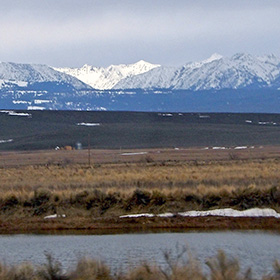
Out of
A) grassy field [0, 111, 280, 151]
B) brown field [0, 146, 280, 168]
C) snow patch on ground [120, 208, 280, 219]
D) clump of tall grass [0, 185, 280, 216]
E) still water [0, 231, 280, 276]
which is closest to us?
still water [0, 231, 280, 276]

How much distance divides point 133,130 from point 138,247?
75.4 metres

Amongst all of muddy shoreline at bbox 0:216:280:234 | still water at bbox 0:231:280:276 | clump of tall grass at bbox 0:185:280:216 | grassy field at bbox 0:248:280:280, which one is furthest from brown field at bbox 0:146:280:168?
grassy field at bbox 0:248:280:280

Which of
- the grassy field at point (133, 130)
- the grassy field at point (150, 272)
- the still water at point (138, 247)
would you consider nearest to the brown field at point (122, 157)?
the grassy field at point (133, 130)

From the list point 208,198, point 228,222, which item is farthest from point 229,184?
point 228,222

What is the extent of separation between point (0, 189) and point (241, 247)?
14.0 meters

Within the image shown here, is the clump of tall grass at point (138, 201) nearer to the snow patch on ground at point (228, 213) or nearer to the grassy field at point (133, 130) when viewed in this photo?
the snow patch on ground at point (228, 213)

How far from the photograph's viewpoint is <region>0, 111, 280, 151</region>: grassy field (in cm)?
8423

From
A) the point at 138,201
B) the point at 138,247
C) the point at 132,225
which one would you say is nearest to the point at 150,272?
the point at 138,247

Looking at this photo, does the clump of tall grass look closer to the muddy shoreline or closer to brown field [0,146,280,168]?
the muddy shoreline

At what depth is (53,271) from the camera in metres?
13.1

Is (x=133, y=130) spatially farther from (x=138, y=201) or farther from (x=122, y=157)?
(x=138, y=201)

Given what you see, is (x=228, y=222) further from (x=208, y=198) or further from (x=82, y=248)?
(x=82, y=248)

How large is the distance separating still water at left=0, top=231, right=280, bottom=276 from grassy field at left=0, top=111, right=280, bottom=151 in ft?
198

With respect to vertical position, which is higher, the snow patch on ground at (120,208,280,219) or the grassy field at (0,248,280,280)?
the grassy field at (0,248,280,280)
